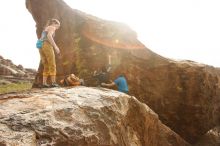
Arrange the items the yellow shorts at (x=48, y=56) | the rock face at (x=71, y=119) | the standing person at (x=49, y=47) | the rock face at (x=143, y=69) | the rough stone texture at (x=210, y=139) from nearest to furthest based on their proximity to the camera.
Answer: the rock face at (x=71, y=119) → the standing person at (x=49, y=47) → the yellow shorts at (x=48, y=56) → the rock face at (x=143, y=69) → the rough stone texture at (x=210, y=139)

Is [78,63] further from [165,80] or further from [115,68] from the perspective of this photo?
[165,80]

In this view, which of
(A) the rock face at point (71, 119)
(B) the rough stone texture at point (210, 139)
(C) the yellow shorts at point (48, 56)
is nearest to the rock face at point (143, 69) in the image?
(B) the rough stone texture at point (210, 139)

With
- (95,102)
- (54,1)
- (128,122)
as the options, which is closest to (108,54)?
(54,1)

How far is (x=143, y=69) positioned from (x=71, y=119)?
11417 mm

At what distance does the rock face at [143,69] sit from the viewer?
59.8ft

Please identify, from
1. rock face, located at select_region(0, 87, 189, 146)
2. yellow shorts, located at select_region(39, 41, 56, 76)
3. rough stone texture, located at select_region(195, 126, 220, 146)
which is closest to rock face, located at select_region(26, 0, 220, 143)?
rough stone texture, located at select_region(195, 126, 220, 146)

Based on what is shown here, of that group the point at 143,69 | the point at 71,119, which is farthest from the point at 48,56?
the point at 143,69

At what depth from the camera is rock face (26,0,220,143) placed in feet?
59.8

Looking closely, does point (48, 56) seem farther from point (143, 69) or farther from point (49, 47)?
point (143, 69)

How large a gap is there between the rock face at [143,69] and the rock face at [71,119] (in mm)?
7189

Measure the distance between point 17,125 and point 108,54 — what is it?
11.7m

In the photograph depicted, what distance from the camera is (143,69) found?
18.7 metres

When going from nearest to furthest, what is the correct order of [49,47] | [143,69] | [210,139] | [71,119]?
[71,119], [49,47], [143,69], [210,139]

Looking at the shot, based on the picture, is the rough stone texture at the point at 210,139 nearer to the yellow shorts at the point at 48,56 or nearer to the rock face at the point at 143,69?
the rock face at the point at 143,69
